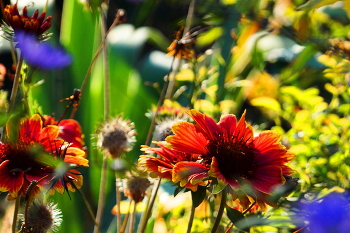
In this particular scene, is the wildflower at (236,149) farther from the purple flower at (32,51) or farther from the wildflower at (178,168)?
the purple flower at (32,51)

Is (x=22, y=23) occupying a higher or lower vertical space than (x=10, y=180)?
higher

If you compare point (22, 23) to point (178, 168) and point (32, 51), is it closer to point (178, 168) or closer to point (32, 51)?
point (32, 51)

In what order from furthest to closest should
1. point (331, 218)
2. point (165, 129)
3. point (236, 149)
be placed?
point (165, 129) → point (236, 149) → point (331, 218)

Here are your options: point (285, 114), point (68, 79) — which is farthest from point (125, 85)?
point (285, 114)

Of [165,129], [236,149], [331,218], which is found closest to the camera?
[331,218]

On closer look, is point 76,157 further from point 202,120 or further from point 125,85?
point 125,85

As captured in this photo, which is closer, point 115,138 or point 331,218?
point 331,218

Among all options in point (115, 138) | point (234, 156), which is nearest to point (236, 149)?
point (234, 156)
